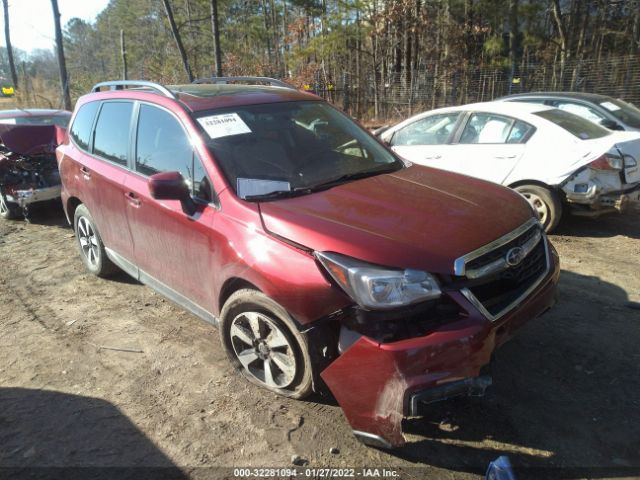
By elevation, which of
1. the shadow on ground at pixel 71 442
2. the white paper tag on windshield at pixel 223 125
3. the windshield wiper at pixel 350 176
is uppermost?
the white paper tag on windshield at pixel 223 125

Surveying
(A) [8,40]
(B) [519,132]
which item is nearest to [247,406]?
(B) [519,132]

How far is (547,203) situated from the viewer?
5594 mm

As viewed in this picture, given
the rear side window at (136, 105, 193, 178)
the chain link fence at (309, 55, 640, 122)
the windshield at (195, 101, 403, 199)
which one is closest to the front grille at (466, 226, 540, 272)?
the windshield at (195, 101, 403, 199)

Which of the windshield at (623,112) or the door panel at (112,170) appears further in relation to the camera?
the windshield at (623,112)

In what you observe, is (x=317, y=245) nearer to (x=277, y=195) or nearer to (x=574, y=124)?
(x=277, y=195)

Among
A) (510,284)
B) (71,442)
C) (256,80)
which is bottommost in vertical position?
(71,442)

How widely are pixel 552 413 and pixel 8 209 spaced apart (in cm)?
772

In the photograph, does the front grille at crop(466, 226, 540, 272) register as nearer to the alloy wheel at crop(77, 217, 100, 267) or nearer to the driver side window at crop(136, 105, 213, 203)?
the driver side window at crop(136, 105, 213, 203)

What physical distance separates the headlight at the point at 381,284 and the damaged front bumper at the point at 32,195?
20.3 ft

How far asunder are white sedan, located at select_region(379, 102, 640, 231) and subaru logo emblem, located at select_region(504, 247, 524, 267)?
265cm

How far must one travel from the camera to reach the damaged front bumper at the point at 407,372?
222cm

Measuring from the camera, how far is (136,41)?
41125 mm

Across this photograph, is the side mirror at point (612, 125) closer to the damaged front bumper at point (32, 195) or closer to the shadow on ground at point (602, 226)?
the shadow on ground at point (602, 226)

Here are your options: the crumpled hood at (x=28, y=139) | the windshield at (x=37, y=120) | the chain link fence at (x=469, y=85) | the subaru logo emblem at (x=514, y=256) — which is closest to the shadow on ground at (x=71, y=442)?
the subaru logo emblem at (x=514, y=256)
